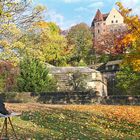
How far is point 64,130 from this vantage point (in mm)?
15672

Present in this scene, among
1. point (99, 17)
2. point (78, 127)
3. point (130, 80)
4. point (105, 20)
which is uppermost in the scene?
point (99, 17)

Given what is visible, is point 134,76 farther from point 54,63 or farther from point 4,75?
point 54,63

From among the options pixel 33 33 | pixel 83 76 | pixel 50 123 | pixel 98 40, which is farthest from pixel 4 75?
pixel 98 40

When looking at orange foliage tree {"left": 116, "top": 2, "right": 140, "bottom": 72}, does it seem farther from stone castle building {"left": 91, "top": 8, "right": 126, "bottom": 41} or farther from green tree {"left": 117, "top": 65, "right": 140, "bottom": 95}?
stone castle building {"left": 91, "top": 8, "right": 126, "bottom": 41}

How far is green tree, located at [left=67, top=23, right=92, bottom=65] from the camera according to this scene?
95.5 m

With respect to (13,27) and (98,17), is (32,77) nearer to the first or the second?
(13,27)

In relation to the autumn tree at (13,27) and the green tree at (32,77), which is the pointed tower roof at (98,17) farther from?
the autumn tree at (13,27)

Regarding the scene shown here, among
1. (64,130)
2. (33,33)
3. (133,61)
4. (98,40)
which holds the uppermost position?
(98,40)

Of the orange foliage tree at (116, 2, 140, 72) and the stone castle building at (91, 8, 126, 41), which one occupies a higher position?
the stone castle building at (91, 8, 126, 41)

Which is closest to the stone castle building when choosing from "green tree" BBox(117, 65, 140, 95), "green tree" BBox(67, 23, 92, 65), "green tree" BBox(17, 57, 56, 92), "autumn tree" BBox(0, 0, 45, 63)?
"green tree" BBox(67, 23, 92, 65)

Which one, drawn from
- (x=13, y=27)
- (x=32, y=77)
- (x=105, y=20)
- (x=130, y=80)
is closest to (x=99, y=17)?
(x=105, y=20)

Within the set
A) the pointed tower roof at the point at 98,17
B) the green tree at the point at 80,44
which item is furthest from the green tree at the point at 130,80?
the pointed tower roof at the point at 98,17

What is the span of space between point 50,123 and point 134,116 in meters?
8.33

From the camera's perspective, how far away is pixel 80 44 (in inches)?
3866
